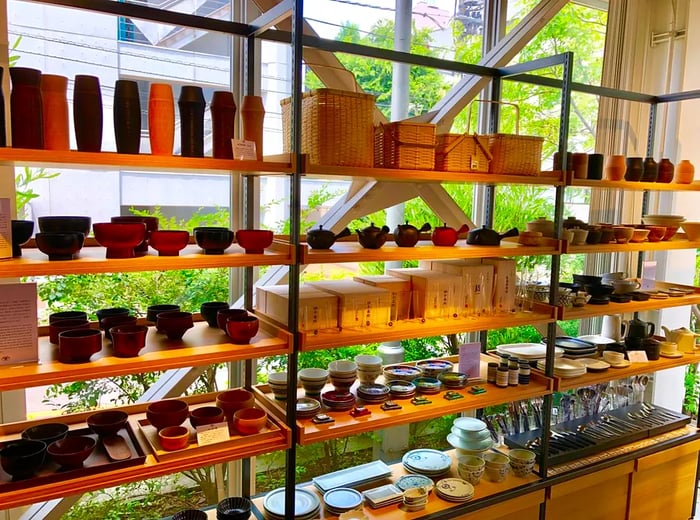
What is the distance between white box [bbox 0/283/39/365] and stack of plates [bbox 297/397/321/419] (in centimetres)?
92

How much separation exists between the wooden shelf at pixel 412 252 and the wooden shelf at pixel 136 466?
62 centimetres

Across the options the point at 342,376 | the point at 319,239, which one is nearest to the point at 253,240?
the point at 319,239

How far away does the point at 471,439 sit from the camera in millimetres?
2707

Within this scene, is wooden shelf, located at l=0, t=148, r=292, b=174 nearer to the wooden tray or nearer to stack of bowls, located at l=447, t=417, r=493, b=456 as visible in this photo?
the wooden tray

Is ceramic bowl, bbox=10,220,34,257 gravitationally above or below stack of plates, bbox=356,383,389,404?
above

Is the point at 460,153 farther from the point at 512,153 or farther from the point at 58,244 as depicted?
the point at 58,244

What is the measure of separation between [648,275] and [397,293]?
180 cm

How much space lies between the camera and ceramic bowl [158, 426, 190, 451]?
5.91 ft

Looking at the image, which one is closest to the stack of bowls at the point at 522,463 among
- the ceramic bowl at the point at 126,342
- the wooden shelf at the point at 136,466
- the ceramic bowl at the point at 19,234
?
the wooden shelf at the point at 136,466

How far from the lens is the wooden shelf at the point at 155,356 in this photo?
157cm

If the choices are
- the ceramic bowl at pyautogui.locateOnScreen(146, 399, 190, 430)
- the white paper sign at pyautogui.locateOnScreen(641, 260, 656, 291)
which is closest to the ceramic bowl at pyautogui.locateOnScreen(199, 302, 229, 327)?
the ceramic bowl at pyautogui.locateOnScreen(146, 399, 190, 430)

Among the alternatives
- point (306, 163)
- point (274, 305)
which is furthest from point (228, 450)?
point (306, 163)

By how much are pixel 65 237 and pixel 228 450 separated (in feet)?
2.77

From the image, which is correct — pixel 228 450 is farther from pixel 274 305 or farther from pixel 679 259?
pixel 679 259
